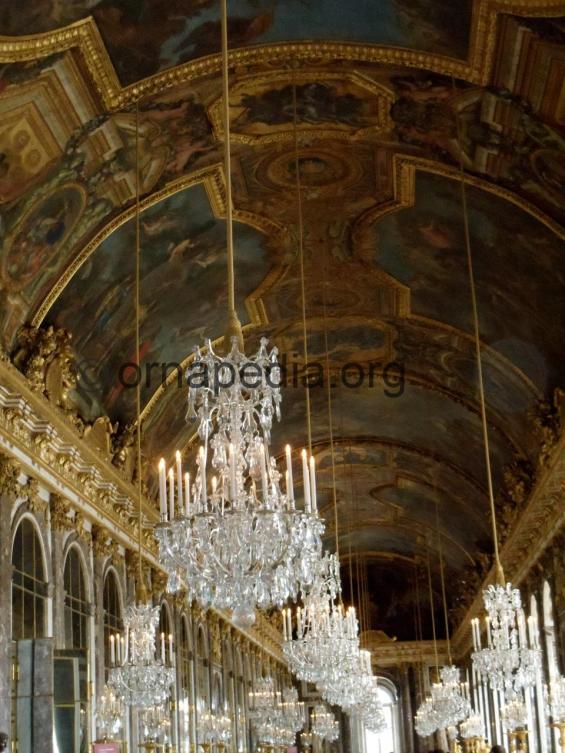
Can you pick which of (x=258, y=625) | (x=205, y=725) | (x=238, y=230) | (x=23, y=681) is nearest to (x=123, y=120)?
(x=238, y=230)

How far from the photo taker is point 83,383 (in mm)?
18875

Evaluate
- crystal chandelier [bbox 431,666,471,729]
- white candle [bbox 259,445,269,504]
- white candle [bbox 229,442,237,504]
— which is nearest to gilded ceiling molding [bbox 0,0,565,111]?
white candle [bbox 259,445,269,504]

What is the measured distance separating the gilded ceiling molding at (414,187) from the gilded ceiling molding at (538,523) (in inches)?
171

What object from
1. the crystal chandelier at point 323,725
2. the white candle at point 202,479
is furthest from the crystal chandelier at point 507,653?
the crystal chandelier at point 323,725

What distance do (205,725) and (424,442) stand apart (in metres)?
10.5

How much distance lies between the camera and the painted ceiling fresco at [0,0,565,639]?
13.2 m

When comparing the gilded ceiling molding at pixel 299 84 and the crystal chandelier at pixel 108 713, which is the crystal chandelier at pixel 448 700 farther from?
the gilded ceiling molding at pixel 299 84

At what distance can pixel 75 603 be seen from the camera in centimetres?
1786

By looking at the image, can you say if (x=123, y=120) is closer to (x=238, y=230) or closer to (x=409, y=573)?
(x=238, y=230)

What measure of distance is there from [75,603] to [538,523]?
984 centimetres

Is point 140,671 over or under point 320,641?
under

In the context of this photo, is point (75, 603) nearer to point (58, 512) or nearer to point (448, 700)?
point (58, 512)
